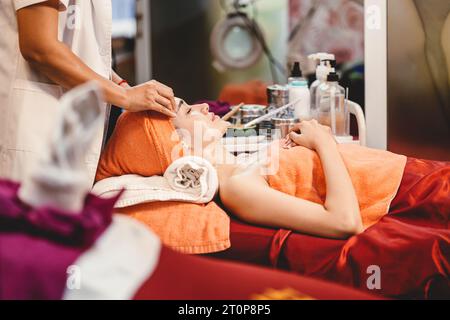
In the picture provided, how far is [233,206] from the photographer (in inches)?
69.7

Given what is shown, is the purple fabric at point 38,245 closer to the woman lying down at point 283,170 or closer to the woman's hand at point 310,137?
the woman lying down at point 283,170

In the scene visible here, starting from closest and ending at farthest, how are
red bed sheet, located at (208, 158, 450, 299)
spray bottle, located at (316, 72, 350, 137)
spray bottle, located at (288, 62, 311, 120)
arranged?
red bed sheet, located at (208, 158, 450, 299) < spray bottle, located at (316, 72, 350, 137) < spray bottle, located at (288, 62, 311, 120)

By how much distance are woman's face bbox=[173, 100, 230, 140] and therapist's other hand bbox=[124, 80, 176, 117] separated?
11 centimetres

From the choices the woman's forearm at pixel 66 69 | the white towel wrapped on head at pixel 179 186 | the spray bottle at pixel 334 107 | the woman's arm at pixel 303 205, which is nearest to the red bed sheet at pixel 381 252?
the woman's arm at pixel 303 205

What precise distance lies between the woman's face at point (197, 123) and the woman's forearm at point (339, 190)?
357mm

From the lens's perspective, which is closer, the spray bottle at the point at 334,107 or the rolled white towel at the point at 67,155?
the rolled white towel at the point at 67,155

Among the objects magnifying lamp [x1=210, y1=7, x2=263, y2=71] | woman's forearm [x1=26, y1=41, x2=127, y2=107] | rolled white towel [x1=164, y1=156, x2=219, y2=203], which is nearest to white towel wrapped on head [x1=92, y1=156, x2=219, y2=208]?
rolled white towel [x1=164, y1=156, x2=219, y2=203]

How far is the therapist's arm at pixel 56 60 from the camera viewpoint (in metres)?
1.71

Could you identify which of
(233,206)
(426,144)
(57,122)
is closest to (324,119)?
(426,144)

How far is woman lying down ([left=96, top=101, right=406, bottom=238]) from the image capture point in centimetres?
166

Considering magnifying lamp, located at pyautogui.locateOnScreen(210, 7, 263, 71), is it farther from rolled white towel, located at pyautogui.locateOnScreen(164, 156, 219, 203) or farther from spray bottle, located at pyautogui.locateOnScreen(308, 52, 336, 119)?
rolled white towel, located at pyautogui.locateOnScreen(164, 156, 219, 203)

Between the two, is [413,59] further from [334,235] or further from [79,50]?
[79,50]

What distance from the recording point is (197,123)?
1.96m

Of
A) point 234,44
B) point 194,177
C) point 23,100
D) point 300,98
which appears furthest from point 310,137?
point 234,44
